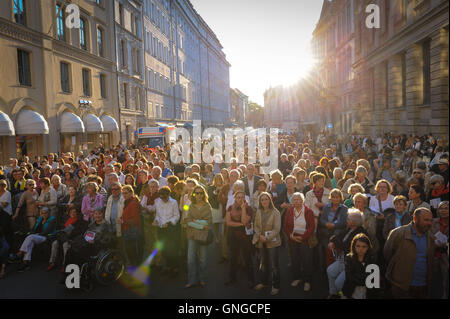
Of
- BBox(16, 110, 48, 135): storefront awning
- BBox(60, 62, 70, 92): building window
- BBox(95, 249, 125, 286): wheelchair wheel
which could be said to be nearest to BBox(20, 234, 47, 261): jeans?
BBox(95, 249, 125, 286): wheelchair wheel

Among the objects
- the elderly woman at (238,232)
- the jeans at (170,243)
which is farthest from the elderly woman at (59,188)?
the elderly woman at (238,232)

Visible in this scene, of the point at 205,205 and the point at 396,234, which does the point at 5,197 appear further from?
the point at 396,234

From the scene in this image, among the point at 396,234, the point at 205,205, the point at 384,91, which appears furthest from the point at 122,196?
the point at 384,91

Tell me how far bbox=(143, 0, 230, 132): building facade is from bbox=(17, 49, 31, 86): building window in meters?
20.8

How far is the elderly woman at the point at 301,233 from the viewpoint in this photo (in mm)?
6090

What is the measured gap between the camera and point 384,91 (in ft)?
93.7

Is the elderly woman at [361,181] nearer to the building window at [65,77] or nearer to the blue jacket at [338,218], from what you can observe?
the blue jacket at [338,218]

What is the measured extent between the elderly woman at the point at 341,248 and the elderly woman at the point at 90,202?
15.2 feet

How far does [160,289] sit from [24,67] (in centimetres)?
1837

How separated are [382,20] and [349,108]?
57.0ft

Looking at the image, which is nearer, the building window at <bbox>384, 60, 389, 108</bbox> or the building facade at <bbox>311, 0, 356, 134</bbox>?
the building window at <bbox>384, 60, 389, 108</bbox>

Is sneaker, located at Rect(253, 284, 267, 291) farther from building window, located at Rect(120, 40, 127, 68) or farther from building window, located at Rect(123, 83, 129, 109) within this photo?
building window, located at Rect(120, 40, 127, 68)

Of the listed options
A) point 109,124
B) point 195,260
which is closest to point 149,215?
point 195,260

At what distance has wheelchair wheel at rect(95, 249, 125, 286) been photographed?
6387 millimetres
